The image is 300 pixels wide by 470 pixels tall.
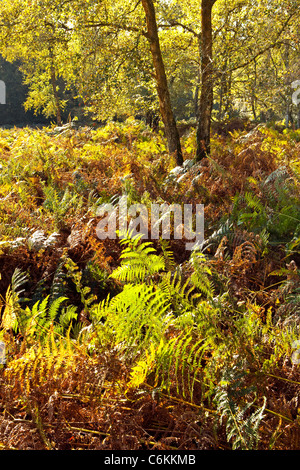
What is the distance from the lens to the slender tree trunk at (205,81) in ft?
21.1

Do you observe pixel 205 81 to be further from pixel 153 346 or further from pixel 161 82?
pixel 153 346

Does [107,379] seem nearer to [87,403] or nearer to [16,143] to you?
[87,403]

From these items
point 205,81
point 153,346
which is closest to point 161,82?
point 205,81

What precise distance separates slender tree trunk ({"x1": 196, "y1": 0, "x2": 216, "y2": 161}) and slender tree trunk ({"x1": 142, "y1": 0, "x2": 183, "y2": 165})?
56 cm

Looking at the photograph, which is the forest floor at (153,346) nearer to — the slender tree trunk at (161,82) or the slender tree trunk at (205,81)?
the slender tree trunk at (205,81)

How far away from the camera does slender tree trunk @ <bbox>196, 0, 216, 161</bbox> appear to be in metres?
6.43

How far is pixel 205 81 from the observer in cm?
632

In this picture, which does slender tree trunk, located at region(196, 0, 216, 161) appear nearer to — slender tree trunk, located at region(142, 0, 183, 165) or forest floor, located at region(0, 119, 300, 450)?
slender tree trunk, located at region(142, 0, 183, 165)

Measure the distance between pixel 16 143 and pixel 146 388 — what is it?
7.83 metres

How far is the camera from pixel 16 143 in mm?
8453

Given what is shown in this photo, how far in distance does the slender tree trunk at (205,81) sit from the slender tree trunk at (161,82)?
56 cm

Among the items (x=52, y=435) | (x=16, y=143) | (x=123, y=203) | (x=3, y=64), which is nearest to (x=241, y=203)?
(x=123, y=203)

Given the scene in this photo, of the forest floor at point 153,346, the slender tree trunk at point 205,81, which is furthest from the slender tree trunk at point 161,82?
the forest floor at point 153,346

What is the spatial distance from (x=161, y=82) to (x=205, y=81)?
120cm
